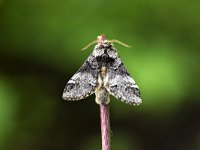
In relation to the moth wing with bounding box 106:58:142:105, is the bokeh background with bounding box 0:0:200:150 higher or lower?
higher

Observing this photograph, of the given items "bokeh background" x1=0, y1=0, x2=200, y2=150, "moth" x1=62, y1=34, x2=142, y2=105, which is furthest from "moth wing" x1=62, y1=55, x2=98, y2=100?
"bokeh background" x1=0, y1=0, x2=200, y2=150

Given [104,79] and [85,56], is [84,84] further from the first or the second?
[85,56]

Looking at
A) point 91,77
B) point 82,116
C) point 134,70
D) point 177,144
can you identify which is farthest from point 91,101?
point 91,77

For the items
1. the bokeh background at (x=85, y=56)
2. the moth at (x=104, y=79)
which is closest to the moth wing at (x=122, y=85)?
the moth at (x=104, y=79)

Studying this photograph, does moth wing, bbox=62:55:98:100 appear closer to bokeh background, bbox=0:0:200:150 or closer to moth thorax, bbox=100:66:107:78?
moth thorax, bbox=100:66:107:78

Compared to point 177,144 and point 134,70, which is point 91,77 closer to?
point 134,70

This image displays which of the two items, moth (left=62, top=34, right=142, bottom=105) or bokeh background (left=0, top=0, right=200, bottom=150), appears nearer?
moth (left=62, top=34, right=142, bottom=105)
